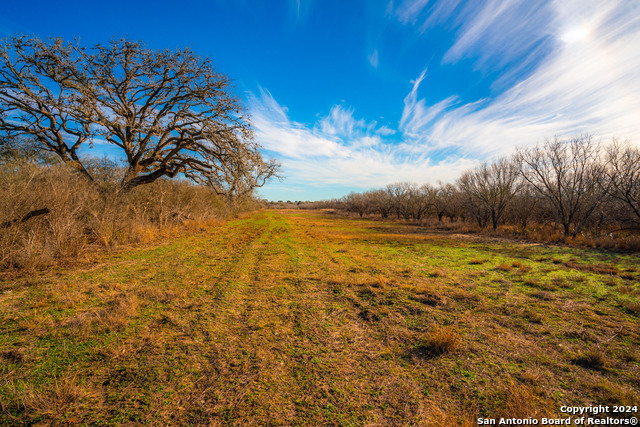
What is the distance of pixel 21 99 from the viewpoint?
10164 mm

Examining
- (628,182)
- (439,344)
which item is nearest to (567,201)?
(628,182)

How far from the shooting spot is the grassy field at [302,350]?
2.30 meters

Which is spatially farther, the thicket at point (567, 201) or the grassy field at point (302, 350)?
the thicket at point (567, 201)

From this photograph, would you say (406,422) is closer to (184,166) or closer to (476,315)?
(476,315)

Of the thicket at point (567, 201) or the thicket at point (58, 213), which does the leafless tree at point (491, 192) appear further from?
the thicket at point (58, 213)

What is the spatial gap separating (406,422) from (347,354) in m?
1.15
